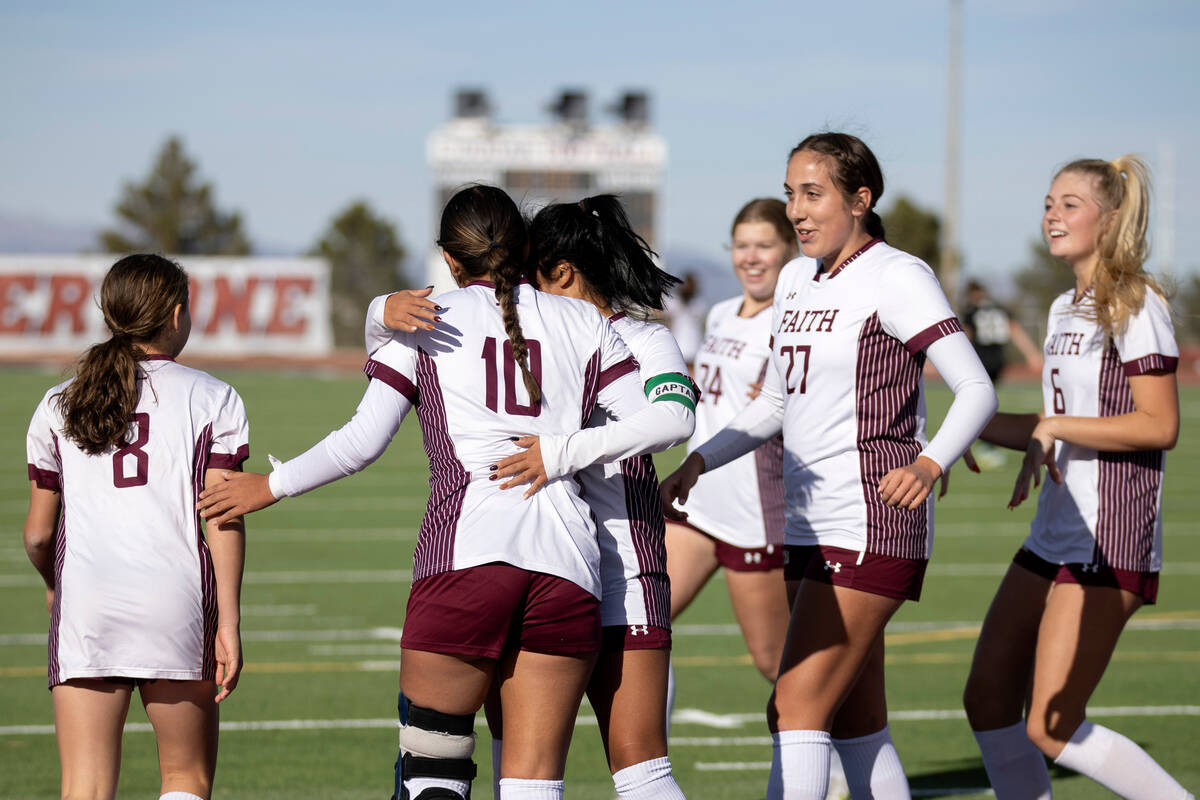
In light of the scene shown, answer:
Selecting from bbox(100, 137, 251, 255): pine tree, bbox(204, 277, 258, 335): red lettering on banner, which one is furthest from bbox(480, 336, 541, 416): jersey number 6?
bbox(100, 137, 251, 255): pine tree

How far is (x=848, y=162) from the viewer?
3889 mm

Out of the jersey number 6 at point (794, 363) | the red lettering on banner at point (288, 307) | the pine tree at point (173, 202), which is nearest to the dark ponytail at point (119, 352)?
the jersey number 6 at point (794, 363)

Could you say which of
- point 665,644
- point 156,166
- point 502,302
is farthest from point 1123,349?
point 156,166

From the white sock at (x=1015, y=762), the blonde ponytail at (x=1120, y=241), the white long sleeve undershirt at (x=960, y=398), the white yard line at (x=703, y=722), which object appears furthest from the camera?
the white yard line at (x=703, y=722)

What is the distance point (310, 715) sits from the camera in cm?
629

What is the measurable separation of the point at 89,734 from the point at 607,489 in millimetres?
1373

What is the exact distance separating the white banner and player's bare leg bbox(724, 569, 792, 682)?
3773 cm

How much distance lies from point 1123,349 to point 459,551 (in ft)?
6.83

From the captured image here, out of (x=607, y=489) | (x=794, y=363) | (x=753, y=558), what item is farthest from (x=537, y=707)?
(x=753, y=558)

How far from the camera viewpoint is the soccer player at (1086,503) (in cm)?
407

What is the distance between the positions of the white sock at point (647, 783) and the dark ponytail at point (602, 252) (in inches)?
45.6

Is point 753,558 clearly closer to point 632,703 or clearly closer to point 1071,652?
point 1071,652

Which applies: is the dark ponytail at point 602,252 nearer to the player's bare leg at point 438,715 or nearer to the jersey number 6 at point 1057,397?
the player's bare leg at point 438,715

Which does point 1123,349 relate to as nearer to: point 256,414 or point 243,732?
point 243,732
